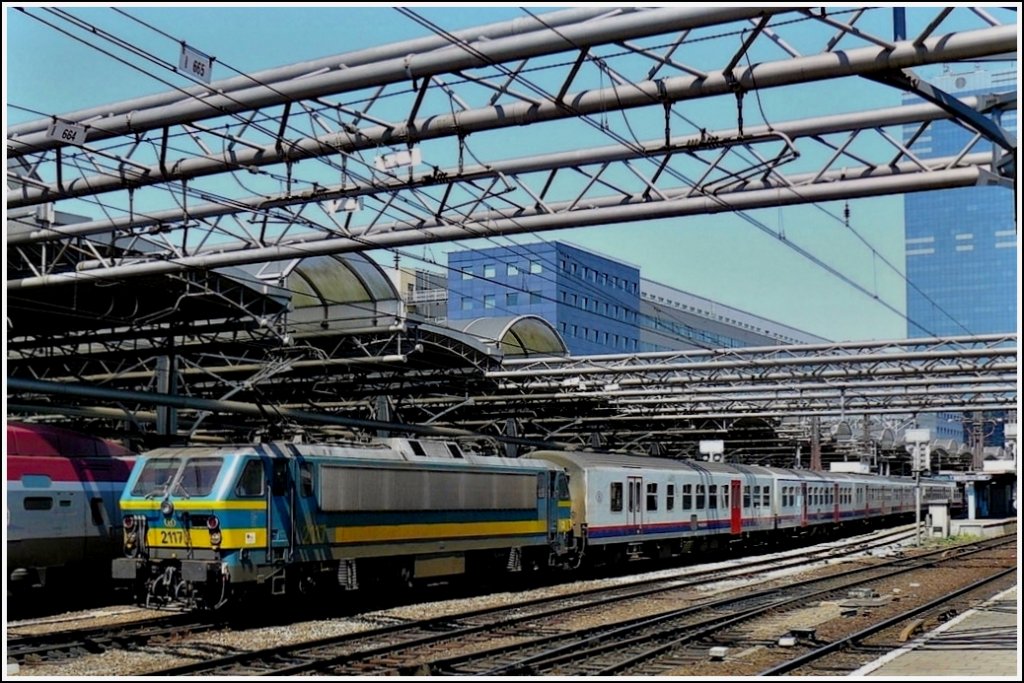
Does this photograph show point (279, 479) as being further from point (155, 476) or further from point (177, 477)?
point (155, 476)

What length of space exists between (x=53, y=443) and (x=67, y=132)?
6.49 metres

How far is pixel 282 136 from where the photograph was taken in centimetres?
1596

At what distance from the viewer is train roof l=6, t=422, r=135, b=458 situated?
20.2m

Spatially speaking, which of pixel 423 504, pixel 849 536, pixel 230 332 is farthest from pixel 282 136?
pixel 849 536

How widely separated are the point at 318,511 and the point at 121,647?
14.1 ft

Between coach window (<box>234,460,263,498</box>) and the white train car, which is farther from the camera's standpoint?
the white train car

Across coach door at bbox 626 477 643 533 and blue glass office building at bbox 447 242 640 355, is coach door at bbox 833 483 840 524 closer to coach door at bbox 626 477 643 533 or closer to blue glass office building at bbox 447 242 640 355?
coach door at bbox 626 477 643 533

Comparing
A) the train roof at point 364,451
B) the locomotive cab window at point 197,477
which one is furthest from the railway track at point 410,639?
the locomotive cab window at point 197,477

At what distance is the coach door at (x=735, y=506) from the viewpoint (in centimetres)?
3734

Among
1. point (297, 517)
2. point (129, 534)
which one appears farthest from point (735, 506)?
point (129, 534)

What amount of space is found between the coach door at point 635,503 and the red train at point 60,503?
1306 centimetres

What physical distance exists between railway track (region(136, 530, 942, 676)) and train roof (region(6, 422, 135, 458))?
7.10 m

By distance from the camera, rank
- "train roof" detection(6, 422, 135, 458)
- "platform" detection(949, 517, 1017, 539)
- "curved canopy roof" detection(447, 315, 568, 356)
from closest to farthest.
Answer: "train roof" detection(6, 422, 135, 458) < "curved canopy roof" detection(447, 315, 568, 356) < "platform" detection(949, 517, 1017, 539)

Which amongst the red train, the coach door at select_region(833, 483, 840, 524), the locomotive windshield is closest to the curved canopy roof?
the coach door at select_region(833, 483, 840, 524)
